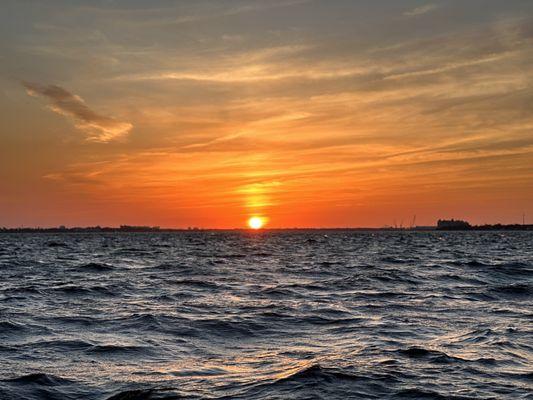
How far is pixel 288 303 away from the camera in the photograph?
26250 mm

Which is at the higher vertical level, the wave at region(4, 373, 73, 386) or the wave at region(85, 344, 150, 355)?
the wave at region(4, 373, 73, 386)

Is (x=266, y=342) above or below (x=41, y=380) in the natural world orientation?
below

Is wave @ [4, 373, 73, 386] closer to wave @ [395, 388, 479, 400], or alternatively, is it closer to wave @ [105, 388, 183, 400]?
wave @ [105, 388, 183, 400]

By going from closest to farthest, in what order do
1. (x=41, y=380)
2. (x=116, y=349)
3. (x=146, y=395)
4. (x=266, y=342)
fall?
(x=146, y=395) < (x=41, y=380) < (x=116, y=349) < (x=266, y=342)

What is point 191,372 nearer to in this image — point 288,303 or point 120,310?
point 120,310

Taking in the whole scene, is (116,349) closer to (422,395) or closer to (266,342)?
(266,342)

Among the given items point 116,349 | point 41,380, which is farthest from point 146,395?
point 116,349

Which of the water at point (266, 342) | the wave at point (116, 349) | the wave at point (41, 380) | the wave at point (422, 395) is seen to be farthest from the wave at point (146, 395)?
the wave at point (422, 395)

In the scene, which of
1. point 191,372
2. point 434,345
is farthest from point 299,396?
point 434,345

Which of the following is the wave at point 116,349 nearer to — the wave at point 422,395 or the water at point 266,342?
the water at point 266,342

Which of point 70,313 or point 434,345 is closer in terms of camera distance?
point 434,345

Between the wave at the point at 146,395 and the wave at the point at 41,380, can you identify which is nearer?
the wave at the point at 146,395

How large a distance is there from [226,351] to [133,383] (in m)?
4.18

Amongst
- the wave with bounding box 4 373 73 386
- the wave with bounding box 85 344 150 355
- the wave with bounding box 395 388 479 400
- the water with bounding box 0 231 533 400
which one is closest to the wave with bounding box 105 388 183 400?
the water with bounding box 0 231 533 400
